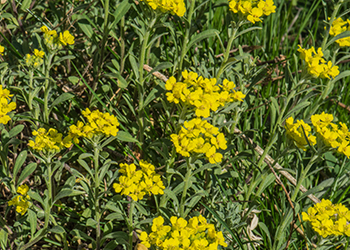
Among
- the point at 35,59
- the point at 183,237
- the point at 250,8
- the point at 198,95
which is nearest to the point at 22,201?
the point at 35,59

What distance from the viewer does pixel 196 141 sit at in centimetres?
163

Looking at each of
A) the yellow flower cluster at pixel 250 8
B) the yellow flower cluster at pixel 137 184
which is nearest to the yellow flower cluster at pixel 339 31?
the yellow flower cluster at pixel 250 8

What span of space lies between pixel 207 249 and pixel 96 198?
2.09 ft

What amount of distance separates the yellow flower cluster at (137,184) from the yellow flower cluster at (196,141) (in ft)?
0.69

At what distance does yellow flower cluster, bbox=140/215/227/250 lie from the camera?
60.7 inches

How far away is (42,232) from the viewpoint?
72.9 inches

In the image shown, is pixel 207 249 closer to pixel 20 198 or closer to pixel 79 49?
pixel 20 198

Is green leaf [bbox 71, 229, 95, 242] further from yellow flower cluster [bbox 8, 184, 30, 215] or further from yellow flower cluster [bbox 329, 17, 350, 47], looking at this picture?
yellow flower cluster [bbox 329, 17, 350, 47]

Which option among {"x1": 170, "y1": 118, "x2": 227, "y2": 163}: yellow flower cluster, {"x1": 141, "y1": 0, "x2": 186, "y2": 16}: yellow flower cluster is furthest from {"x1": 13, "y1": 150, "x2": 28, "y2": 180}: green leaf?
{"x1": 141, "y1": 0, "x2": 186, "y2": 16}: yellow flower cluster

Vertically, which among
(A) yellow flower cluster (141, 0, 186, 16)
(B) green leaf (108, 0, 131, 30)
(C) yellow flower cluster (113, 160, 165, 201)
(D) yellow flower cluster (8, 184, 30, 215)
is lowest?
(D) yellow flower cluster (8, 184, 30, 215)

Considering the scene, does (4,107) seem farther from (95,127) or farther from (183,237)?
(183,237)

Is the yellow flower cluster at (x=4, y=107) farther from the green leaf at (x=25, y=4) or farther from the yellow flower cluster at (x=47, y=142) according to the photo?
the green leaf at (x=25, y=4)

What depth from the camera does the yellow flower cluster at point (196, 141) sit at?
1.63m

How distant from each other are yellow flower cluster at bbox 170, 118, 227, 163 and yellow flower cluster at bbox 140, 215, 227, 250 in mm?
295
